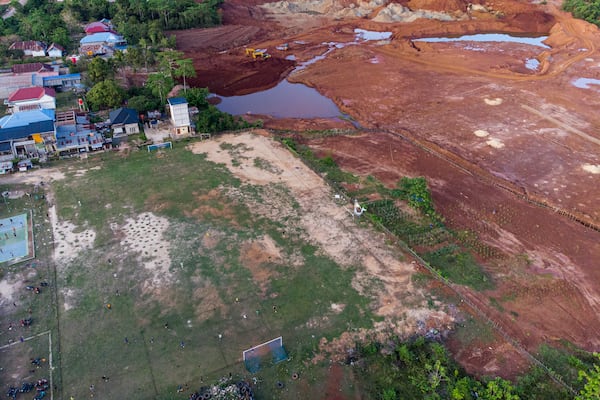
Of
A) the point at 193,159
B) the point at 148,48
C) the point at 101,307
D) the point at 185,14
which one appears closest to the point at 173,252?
the point at 101,307

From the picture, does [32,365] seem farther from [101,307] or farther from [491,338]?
[491,338]

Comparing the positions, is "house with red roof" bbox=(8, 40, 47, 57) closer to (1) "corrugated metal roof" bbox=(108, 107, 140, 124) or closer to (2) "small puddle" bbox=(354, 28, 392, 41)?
(1) "corrugated metal roof" bbox=(108, 107, 140, 124)

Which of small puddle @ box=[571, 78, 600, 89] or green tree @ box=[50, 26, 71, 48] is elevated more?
green tree @ box=[50, 26, 71, 48]

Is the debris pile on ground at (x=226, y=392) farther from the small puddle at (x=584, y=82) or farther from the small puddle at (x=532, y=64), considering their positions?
the small puddle at (x=532, y=64)

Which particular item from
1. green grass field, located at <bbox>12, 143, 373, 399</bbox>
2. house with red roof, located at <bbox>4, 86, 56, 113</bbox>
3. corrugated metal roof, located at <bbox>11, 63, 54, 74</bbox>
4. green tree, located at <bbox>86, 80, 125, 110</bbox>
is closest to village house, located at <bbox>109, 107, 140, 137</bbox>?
green tree, located at <bbox>86, 80, 125, 110</bbox>

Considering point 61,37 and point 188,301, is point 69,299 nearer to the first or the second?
point 188,301

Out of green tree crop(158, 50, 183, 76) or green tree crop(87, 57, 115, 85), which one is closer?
green tree crop(87, 57, 115, 85)

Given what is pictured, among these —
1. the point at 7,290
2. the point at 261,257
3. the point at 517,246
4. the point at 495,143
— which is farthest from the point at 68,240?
the point at 495,143
